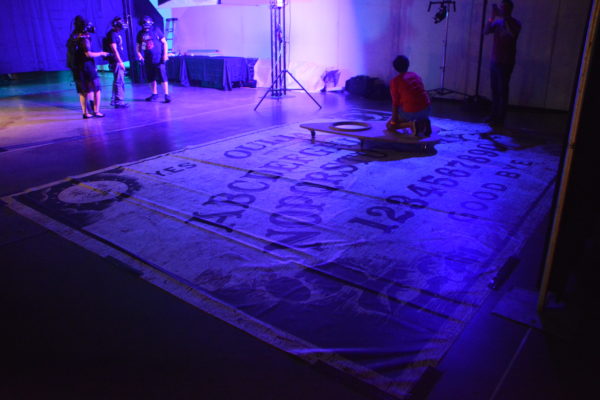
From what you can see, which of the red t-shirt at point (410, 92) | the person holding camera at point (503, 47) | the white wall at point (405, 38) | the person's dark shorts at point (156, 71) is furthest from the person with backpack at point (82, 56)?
the person holding camera at point (503, 47)

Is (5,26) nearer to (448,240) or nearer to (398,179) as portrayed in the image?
(398,179)

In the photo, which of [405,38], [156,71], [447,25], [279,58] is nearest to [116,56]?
[156,71]

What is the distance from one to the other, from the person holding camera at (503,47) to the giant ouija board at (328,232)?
1352mm

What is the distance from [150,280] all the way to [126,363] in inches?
27.0

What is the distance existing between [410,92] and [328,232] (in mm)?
2605

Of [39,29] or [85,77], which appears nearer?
[85,77]

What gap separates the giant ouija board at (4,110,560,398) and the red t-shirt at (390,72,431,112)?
21.2 inches

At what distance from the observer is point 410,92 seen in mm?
5039

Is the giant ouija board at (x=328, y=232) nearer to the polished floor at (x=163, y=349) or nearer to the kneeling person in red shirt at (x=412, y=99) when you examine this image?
the polished floor at (x=163, y=349)

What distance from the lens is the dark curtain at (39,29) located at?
1126cm

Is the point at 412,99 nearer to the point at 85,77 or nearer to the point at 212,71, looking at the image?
the point at 85,77

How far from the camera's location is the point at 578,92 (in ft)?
6.30

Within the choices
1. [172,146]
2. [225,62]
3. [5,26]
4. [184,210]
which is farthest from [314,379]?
[5,26]

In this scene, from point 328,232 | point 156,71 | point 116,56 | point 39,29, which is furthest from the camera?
point 39,29
